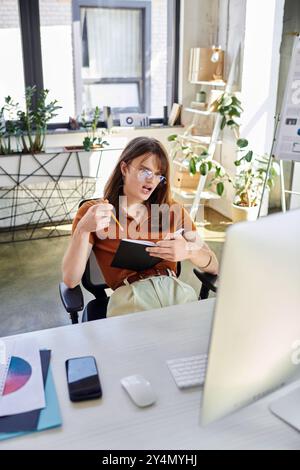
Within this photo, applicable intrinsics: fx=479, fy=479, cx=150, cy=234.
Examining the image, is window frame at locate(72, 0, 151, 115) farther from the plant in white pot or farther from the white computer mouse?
the white computer mouse

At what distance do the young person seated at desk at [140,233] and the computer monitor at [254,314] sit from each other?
0.77m

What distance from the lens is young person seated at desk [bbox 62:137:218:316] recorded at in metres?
1.69

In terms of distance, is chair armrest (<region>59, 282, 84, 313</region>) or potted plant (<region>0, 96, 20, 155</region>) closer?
chair armrest (<region>59, 282, 84, 313</region>)

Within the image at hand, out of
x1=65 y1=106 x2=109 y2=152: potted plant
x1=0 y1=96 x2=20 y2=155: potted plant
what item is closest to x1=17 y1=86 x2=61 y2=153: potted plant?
x1=0 y1=96 x2=20 y2=155: potted plant

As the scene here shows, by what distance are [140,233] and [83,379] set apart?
82 cm

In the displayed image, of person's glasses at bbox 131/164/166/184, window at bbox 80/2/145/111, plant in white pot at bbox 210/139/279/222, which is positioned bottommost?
plant in white pot at bbox 210/139/279/222

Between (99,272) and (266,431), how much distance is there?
1000mm

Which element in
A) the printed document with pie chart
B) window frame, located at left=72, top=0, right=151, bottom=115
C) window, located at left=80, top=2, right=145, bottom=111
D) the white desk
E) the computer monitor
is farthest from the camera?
window, located at left=80, top=2, right=145, bottom=111

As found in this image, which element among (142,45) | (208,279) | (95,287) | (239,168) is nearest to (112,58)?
(142,45)

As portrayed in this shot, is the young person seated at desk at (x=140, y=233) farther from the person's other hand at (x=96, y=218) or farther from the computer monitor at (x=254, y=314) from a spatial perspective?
the computer monitor at (x=254, y=314)

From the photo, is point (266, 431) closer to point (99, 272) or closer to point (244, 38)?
point (99, 272)

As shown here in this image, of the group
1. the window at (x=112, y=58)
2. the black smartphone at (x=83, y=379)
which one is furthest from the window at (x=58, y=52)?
the black smartphone at (x=83, y=379)

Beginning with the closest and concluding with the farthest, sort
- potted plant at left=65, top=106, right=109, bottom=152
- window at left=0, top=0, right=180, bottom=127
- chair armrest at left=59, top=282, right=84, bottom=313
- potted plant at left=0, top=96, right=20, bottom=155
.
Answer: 1. chair armrest at left=59, top=282, right=84, bottom=313
2. potted plant at left=0, top=96, right=20, bottom=155
3. potted plant at left=65, top=106, right=109, bottom=152
4. window at left=0, top=0, right=180, bottom=127

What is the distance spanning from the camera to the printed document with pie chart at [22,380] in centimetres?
111
